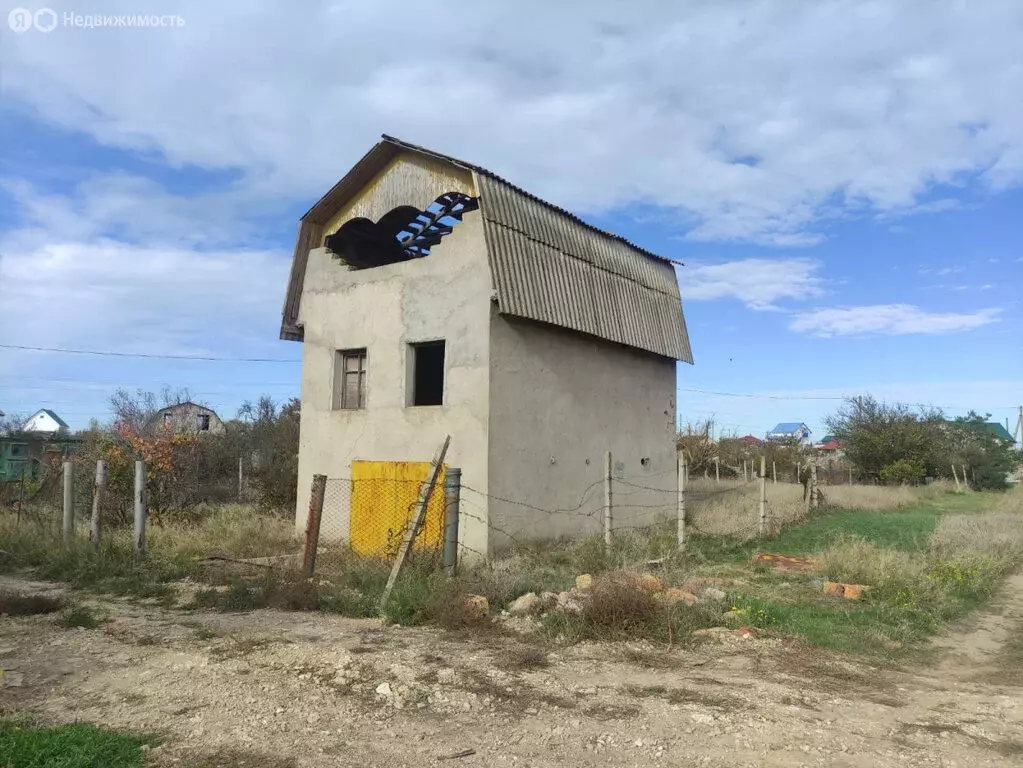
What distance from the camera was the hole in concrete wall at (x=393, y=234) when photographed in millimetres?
14625

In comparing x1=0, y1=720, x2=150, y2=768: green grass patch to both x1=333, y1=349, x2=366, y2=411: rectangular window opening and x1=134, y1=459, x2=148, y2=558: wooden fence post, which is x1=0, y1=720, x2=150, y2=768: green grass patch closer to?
x1=134, y1=459, x2=148, y2=558: wooden fence post

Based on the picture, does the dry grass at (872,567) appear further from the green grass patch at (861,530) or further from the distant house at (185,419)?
the distant house at (185,419)

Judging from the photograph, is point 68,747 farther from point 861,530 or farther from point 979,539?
point 861,530

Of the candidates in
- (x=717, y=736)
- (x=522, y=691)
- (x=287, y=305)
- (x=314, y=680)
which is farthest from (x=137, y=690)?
(x=287, y=305)

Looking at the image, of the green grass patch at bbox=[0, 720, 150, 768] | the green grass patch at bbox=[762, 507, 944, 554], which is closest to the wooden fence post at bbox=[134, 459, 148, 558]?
the green grass patch at bbox=[0, 720, 150, 768]

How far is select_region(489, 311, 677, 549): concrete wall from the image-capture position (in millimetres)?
13117

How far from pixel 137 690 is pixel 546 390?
910 cm

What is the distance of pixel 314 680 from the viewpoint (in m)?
6.29

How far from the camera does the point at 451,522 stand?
10.3 metres

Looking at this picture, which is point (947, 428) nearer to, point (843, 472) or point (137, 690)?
point (843, 472)

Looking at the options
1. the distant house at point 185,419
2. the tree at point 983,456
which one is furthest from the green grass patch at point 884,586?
the tree at point 983,456

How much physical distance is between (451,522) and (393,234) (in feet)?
27.3

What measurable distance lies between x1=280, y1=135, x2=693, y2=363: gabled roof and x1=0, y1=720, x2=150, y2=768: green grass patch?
9.03 m

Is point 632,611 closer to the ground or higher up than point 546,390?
closer to the ground
